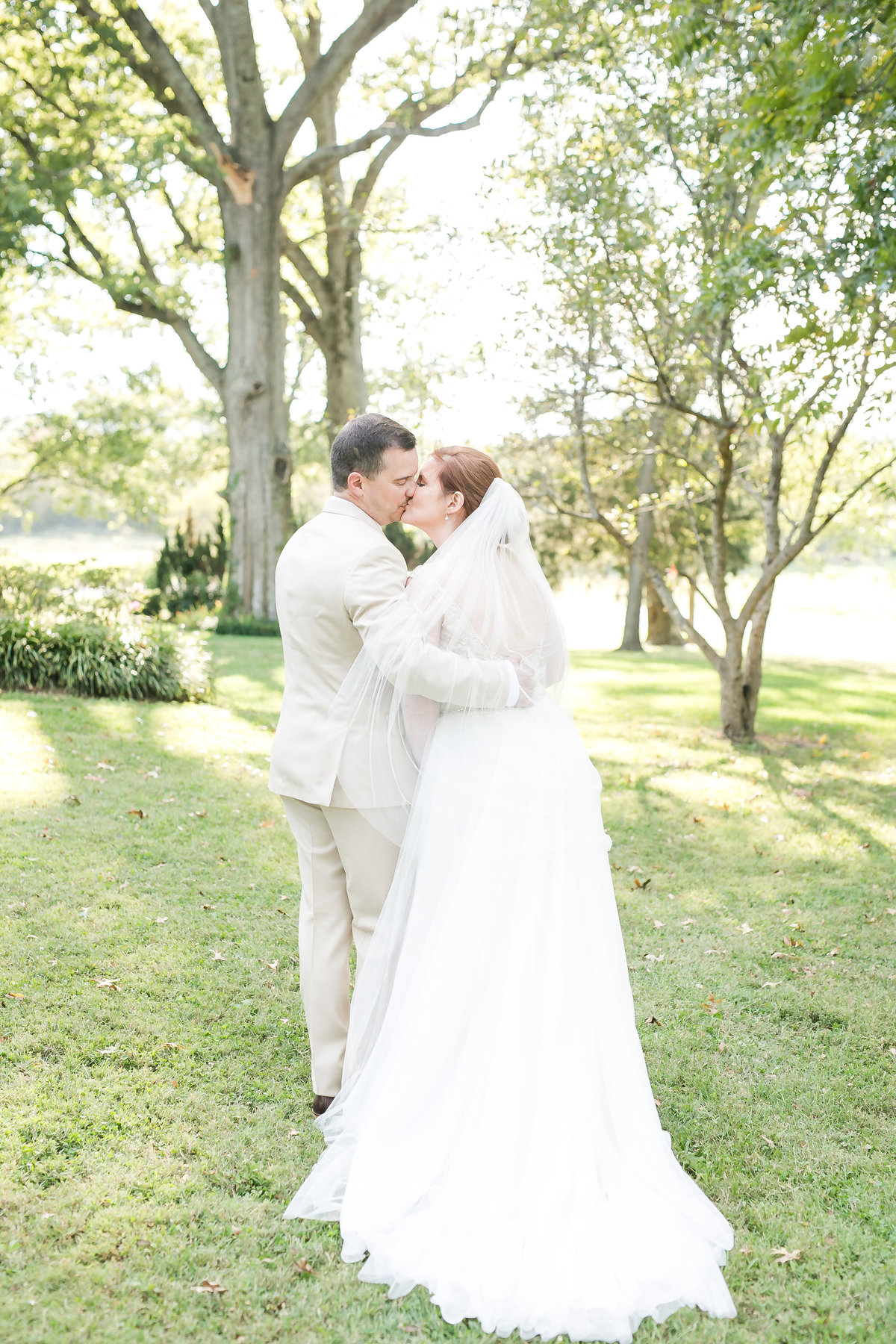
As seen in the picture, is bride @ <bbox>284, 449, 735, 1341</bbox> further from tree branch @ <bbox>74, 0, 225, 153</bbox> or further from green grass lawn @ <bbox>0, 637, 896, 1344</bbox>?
tree branch @ <bbox>74, 0, 225, 153</bbox>

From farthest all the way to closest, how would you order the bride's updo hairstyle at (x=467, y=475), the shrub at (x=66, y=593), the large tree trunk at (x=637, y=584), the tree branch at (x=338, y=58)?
1. the large tree trunk at (x=637, y=584)
2. the tree branch at (x=338, y=58)
3. the shrub at (x=66, y=593)
4. the bride's updo hairstyle at (x=467, y=475)

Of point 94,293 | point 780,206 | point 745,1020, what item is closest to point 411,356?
point 94,293

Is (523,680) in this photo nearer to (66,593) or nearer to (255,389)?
(66,593)

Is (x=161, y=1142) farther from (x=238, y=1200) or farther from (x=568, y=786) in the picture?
(x=568, y=786)

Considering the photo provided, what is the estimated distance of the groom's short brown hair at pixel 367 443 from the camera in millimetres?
3566

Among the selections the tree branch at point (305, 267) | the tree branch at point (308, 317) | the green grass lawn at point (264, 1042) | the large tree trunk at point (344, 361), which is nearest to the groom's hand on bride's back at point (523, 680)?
A: the green grass lawn at point (264, 1042)

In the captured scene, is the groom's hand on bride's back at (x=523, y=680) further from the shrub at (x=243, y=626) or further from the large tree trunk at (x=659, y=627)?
the large tree trunk at (x=659, y=627)

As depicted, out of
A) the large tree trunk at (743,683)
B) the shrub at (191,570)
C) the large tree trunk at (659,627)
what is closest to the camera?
the large tree trunk at (743,683)

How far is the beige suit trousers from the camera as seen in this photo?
3.73 m

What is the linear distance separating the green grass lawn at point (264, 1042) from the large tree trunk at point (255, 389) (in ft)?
33.0

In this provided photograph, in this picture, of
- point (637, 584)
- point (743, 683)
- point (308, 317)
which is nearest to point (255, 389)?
point (308, 317)

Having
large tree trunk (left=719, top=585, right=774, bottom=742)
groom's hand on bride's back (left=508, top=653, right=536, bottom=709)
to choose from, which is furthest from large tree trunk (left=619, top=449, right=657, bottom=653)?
groom's hand on bride's back (left=508, top=653, right=536, bottom=709)

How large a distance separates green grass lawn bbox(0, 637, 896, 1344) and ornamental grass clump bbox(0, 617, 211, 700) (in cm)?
173

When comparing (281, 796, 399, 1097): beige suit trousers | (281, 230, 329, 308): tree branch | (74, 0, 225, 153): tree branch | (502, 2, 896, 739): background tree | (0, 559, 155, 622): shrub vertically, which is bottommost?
(281, 796, 399, 1097): beige suit trousers
